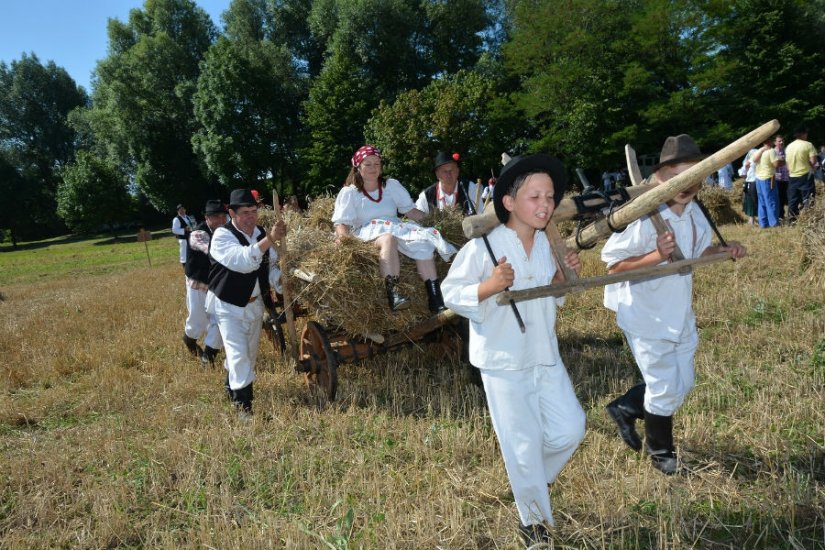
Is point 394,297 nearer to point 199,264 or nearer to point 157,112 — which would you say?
point 199,264

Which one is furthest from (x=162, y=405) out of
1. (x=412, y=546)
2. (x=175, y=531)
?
(x=412, y=546)

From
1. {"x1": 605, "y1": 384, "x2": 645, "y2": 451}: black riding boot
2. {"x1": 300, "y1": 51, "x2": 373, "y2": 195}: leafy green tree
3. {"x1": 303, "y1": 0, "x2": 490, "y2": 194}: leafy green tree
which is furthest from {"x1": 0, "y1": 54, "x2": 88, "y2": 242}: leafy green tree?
{"x1": 605, "y1": 384, "x2": 645, "y2": 451}: black riding boot

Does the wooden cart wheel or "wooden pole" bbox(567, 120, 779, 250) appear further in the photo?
the wooden cart wheel

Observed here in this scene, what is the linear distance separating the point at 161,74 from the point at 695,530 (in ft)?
159

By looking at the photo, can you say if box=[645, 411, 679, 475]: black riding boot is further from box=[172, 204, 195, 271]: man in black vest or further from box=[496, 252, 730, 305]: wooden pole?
box=[172, 204, 195, 271]: man in black vest

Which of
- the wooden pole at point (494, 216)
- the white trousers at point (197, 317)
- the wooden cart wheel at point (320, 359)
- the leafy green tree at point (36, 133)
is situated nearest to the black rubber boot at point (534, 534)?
the wooden pole at point (494, 216)

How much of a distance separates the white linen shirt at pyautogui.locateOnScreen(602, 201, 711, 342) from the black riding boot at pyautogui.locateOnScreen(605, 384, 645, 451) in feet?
1.57

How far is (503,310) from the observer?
279 cm

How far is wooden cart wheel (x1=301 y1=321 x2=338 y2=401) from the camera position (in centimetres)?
506

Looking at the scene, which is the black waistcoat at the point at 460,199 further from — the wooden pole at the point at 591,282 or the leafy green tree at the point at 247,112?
the leafy green tree at the point at 247,112

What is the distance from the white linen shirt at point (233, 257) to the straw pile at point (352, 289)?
414mm

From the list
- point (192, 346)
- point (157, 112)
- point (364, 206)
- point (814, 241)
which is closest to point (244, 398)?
point (364, 206)

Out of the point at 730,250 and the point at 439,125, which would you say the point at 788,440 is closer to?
the point at 730,250

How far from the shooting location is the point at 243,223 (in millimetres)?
5234
